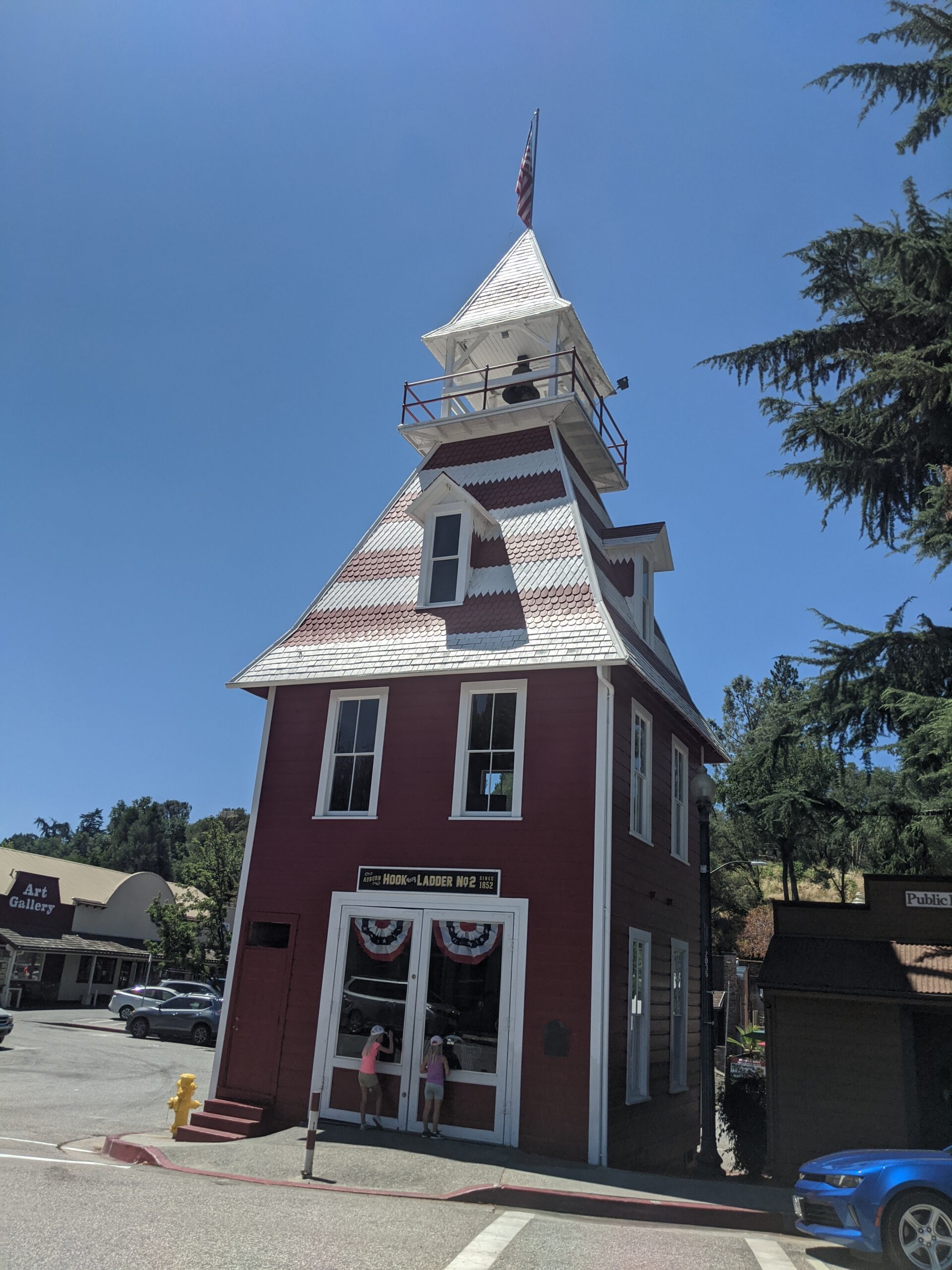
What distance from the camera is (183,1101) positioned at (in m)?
13.9

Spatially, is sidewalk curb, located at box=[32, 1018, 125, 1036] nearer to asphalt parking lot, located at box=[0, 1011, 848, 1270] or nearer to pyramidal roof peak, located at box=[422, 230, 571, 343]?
asphalt parking lot, located at box=[0, 1011, 848, 1270]

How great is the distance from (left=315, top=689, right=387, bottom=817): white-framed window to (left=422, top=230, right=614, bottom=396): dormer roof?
9112 millimetres

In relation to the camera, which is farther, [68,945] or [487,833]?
[68,945]

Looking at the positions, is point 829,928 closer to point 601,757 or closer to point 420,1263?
point 601,757

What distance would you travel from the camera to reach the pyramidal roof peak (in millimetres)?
20328

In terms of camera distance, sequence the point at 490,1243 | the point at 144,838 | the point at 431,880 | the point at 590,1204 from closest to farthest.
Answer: the point at 490,1243, the point at 590,1204, the point at 431,880, the point at 144,838

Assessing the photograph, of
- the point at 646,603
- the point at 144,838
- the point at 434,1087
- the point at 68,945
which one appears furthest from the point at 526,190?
the point at 144,838

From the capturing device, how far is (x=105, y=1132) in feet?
47.6

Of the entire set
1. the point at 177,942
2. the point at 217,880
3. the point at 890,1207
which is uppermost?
the point at 217,880

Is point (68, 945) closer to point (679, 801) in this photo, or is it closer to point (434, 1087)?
point (679, 801)

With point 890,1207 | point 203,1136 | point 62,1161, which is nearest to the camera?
point 890,1207

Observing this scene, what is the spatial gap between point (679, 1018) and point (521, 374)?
13826 mm

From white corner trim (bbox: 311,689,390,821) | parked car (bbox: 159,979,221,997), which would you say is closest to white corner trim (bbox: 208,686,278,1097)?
white corner trim (bbox: 311,689,390,821)

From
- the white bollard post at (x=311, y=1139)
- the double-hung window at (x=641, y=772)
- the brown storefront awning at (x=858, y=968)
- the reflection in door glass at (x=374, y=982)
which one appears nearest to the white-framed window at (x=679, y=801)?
the double-hung window at (x=641, y=772)
